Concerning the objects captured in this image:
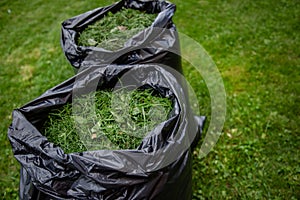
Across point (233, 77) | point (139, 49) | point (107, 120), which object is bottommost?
point (233, 77)

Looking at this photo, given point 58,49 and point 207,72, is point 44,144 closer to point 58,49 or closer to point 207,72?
point 207,72

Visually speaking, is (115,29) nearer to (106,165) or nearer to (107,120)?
(107,120)

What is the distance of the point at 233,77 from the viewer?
252 centimetres

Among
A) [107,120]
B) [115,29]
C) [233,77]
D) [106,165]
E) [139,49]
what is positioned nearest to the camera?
[106,165]

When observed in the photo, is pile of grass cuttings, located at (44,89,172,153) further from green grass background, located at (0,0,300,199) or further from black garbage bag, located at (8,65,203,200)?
green grass background, located at (0,0,300,199)

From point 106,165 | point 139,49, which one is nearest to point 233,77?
point 139,49

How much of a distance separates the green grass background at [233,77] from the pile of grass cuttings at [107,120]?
75 centimetres

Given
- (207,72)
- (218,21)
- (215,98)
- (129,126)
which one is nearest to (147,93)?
(129,126)

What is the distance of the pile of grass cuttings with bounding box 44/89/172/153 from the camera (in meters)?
1.24

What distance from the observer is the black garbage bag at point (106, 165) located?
3.49ft

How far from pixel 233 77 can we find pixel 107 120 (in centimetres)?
153

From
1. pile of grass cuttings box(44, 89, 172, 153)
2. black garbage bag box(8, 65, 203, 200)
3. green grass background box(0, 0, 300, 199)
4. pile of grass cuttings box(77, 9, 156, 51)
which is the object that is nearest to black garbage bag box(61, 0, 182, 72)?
pile of grass cuttings box(77, 9, 156, 51)

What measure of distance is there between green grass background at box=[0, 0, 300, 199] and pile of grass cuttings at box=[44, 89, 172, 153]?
2.48ft

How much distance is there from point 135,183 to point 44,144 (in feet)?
1.24
